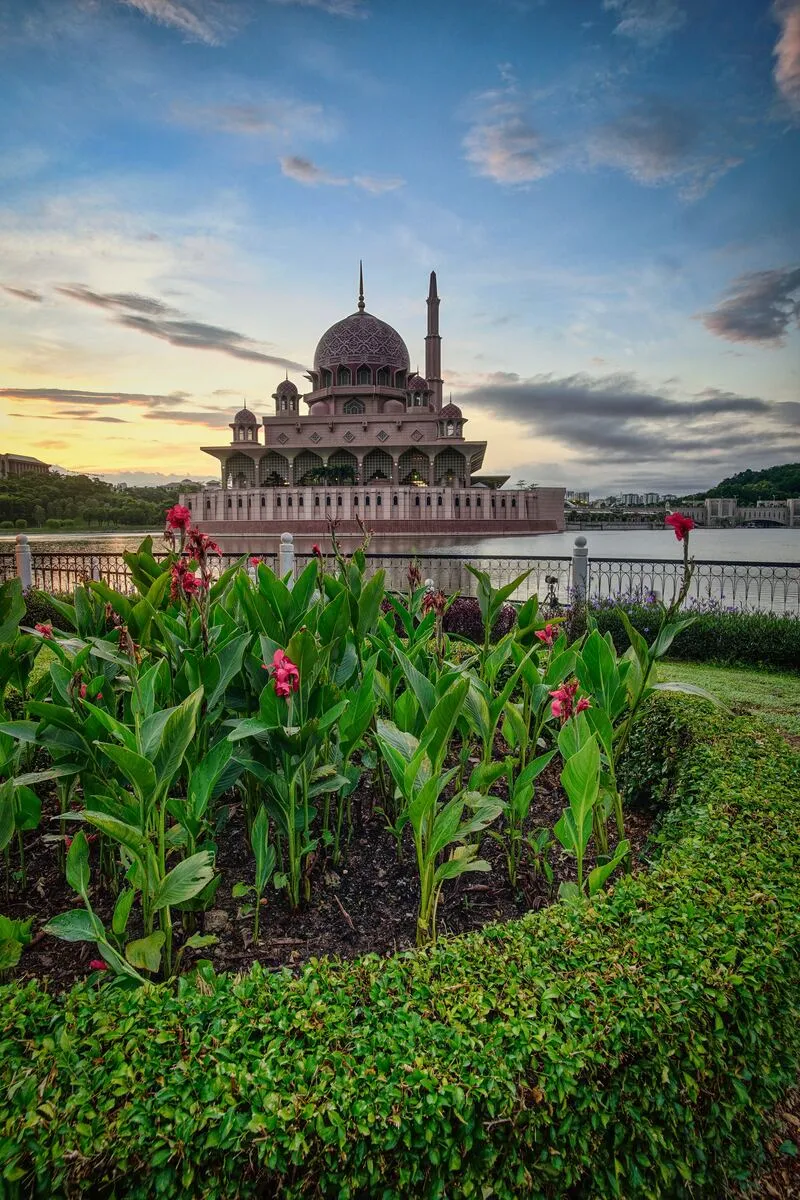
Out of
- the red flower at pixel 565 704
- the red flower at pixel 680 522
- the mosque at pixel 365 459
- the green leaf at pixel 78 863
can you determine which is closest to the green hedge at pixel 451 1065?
the green leaf at pixel 78 863

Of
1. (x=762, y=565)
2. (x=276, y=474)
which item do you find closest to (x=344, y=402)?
(x=276, y=474)

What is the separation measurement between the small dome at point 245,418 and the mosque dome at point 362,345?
6223 millimetres

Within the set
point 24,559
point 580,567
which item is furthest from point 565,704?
point 24,559

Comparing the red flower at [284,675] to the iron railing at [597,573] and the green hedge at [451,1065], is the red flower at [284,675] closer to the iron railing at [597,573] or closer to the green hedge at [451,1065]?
the green hedge at [451,1065]

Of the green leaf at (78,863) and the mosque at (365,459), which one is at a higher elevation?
the mosque at (365,459)

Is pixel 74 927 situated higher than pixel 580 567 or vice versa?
pixel 580 567

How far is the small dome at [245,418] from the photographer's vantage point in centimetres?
4638

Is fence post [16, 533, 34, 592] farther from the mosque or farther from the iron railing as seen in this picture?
the mosque

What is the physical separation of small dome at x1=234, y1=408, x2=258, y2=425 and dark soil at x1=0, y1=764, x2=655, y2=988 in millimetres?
46619

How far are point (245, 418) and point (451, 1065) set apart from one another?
159 feet

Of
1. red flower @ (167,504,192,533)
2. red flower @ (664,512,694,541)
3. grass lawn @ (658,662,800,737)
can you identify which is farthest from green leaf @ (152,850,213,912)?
grass lawn @ (658,662,800,737)

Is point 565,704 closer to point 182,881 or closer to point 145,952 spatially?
point 182,881

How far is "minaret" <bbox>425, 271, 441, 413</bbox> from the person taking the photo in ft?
156

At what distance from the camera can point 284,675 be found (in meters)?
1.77
